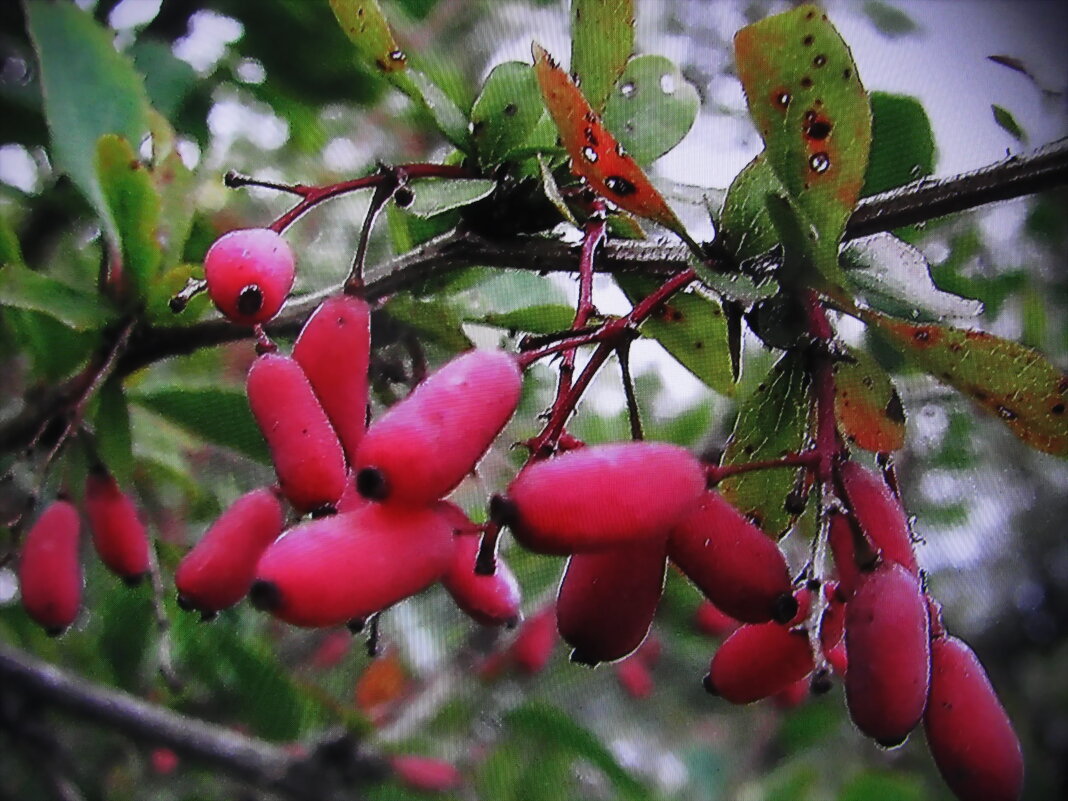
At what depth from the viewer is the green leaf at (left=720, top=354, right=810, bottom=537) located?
40cm

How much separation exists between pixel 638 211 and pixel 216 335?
29 cm

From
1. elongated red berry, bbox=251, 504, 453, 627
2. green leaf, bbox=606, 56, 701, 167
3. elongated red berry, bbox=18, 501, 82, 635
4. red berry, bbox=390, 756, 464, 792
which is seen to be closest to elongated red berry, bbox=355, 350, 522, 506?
elongated red berry, bbox=251, 504, 453, 627

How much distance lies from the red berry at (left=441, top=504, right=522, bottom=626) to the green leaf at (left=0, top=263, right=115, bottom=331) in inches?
10.8

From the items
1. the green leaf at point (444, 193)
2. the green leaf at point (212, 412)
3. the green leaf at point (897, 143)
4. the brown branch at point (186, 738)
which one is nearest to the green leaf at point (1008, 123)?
the green leaf at point (897, 143)

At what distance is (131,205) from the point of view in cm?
54

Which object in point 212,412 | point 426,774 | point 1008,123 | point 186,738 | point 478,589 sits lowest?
point 426,774

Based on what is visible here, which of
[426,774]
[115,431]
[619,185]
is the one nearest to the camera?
[619,185]

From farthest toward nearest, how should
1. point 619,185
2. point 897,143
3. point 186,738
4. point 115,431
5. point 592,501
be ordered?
point 186,738 → point 115,431 → point 897,143 → point 619,185 → point 592,501

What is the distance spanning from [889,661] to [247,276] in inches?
10.0

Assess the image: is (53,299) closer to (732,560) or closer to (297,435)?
(297,435)

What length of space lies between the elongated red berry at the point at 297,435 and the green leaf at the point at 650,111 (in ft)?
0.72

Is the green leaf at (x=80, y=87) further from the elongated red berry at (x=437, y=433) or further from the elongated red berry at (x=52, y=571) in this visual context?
the elongated red berry at (x=437, y=433)

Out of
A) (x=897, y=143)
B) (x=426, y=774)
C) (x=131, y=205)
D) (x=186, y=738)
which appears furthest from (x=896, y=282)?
(x=426, y=774)

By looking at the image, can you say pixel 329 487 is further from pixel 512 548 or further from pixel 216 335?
pixel 512 548
